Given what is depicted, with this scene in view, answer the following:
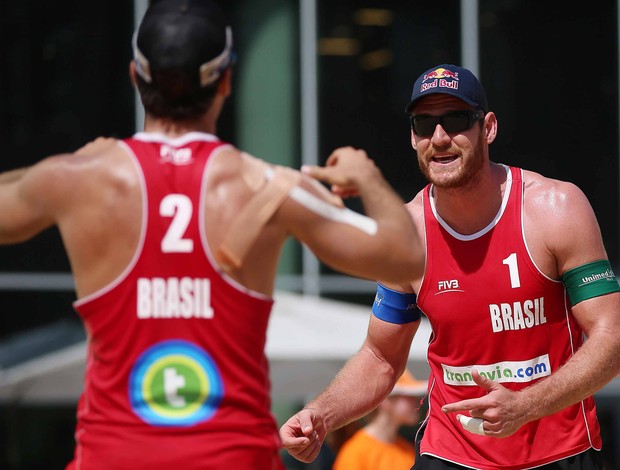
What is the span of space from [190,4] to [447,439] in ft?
7.49

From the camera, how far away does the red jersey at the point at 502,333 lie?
14.7ft

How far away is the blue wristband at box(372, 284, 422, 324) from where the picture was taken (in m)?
4.81

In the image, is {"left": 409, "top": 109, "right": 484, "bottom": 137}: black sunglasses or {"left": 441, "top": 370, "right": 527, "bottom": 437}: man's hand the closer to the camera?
{"left": 441, "top": 370, "right": 527, "bottom": 437}: man's hand

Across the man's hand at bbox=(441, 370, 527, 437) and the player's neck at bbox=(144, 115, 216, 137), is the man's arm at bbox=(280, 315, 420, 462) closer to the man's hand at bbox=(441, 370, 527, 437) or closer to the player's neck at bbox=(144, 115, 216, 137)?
the man's hand at bbox=(441, 370, 527, 437)

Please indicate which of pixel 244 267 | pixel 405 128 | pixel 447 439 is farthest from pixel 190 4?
pixel 405 128

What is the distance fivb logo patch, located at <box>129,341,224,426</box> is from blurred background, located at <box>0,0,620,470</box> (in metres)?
7.81

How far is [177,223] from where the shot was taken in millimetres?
2906

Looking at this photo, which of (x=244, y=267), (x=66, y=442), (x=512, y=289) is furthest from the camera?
(x=66, y=442)

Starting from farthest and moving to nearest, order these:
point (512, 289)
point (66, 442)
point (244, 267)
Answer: point (66, 442)
point (512, 289)
point (244, 267)

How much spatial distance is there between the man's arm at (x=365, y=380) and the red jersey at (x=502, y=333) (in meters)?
0.25

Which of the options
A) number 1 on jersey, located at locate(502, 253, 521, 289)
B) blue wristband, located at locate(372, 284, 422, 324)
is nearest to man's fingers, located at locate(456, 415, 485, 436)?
number 1 on jersey, located at locate(502, 253, 521, 289)

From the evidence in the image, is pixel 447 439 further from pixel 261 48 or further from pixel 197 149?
pixel 261 48

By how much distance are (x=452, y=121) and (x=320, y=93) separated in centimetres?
651

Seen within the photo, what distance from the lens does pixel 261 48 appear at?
1113 centimetres
